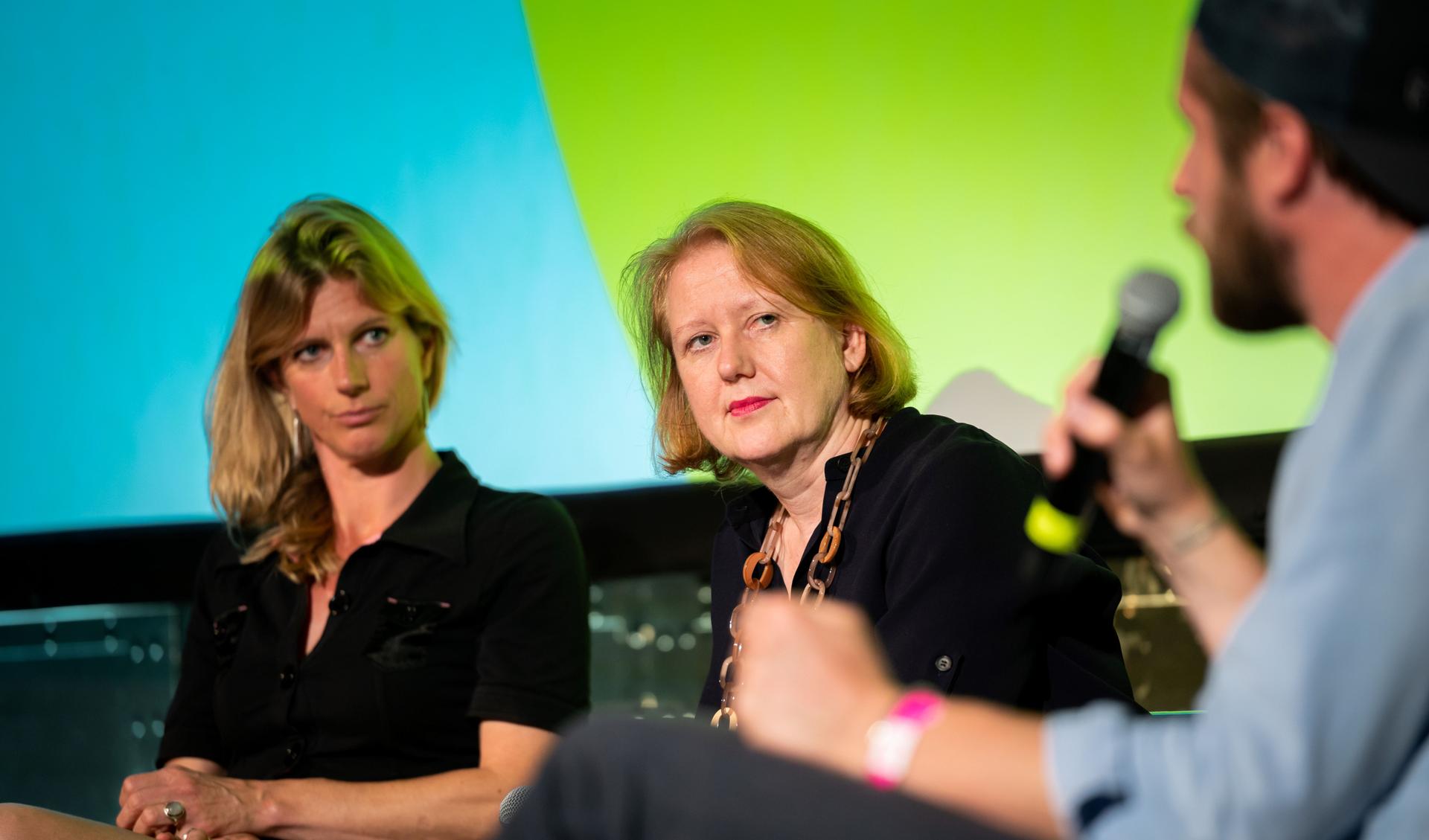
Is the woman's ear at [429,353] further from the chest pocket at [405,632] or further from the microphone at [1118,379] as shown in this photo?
the microphone at [1118,379]

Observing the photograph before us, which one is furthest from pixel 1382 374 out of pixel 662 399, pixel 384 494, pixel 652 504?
pixel 652 504

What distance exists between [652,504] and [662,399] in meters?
0.77

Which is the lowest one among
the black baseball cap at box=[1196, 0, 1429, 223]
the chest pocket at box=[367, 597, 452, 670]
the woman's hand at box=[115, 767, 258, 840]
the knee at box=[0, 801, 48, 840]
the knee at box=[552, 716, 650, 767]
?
the woman's hand at box=[115, 767, 258, 840]

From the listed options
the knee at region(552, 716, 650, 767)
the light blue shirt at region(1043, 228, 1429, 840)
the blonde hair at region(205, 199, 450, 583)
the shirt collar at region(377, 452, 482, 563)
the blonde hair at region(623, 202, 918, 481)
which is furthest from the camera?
the blonde hair at region(205, 199, 450, 583)

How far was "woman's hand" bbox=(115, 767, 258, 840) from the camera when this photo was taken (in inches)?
81.3

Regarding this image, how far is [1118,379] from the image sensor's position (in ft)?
3.07

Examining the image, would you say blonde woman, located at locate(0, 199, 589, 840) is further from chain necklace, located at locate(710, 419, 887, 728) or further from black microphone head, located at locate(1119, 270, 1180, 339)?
black microphone head, located at locate(1119, 270, 1180, 339)

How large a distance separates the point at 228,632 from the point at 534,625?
0.63 meters

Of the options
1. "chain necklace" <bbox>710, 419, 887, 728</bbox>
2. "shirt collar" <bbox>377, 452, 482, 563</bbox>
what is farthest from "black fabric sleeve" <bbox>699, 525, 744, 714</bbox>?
"shirt collar" <bbox>377, 452, 482, 563</bbox>

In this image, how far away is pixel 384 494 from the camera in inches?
98.4

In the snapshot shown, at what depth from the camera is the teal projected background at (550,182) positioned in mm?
2631

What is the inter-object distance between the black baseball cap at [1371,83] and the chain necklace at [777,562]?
1.01m

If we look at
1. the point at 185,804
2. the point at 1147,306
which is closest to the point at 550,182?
the point at 185,804

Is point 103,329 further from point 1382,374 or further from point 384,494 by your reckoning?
point 1382,374
